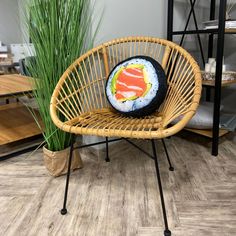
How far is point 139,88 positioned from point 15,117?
50.0 inches

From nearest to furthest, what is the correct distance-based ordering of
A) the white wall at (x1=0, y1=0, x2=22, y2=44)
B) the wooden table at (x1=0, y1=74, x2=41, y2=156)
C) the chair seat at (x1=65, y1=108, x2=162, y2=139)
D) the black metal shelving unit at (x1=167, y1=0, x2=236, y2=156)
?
the chair seat at (x1=65, y1=108, x2=162, y2=139), the black metal shelving unit at (x1=167, y1=0, x2=236, y2=156), the wooden table at (x1=0, y1=74, x2=41, y2=156), the white wall at (x1=0, y1=0, x2=22, y2=44)

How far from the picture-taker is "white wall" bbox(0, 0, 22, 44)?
11.1 feet

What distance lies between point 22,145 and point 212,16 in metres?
1.76

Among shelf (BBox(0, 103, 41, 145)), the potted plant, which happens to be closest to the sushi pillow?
the potted plant

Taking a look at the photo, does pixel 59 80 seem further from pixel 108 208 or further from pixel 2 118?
pixel 2 118

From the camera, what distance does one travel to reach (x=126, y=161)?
1.71 m

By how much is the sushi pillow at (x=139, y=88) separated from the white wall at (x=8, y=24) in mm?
2491

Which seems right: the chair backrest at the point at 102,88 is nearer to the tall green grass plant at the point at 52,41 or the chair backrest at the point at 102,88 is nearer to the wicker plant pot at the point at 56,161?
the tall green grass plant at the point at 52,41

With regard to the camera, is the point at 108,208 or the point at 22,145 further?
the point at 22,145

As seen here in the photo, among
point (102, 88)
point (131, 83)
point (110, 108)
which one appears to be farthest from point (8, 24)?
point (131, 83)

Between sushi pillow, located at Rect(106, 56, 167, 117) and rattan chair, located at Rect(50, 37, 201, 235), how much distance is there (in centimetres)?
5

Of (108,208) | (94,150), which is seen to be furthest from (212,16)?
(108,208)

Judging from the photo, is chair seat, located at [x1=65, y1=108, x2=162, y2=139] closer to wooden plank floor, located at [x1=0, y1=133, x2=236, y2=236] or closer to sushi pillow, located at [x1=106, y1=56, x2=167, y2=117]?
sushi pillow, located at [x1=106, y1=56, x2=167, y2=117]

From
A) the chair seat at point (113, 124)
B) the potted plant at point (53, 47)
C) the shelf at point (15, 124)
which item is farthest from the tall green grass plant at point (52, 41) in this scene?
the shelf at point (15, 124)
